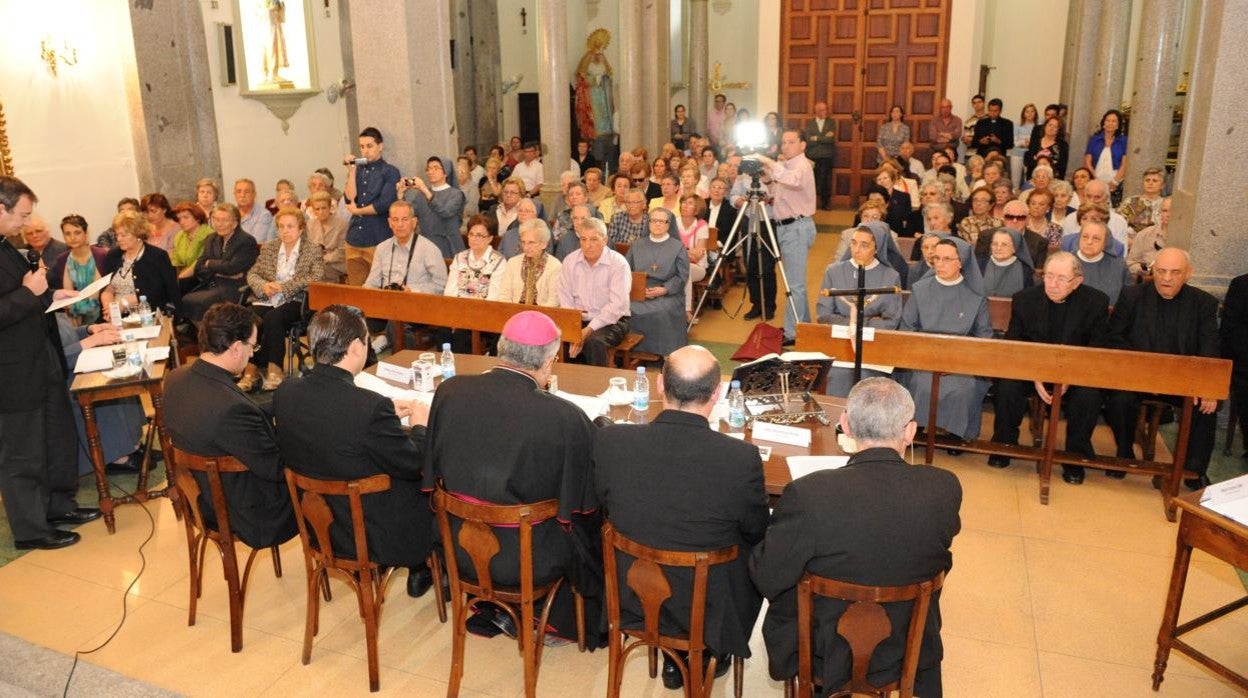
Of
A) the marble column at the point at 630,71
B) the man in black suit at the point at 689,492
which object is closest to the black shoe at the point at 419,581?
the man in black suit at the point at 689,492

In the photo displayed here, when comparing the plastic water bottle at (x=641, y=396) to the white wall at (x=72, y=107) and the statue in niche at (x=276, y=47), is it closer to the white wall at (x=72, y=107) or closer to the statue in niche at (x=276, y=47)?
the white wall at (x=72, y=107)

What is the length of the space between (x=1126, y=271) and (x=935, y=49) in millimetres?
10043

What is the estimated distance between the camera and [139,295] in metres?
6.70

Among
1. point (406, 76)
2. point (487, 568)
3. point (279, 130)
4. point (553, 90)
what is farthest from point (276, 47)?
point (487, 568)

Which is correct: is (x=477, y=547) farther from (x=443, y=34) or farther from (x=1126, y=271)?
(x=443, y=34)

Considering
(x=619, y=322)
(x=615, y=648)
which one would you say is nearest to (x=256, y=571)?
(x=615, y=648)

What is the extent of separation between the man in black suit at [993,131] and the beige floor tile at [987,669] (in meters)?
11.1

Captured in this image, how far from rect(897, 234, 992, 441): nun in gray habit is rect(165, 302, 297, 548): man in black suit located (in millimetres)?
3759

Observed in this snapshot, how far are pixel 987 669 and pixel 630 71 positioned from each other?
11.2m

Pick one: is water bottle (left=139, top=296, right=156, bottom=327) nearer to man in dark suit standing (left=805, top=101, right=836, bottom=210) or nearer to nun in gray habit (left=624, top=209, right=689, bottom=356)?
nun in gray habit (left=624, top=209, right=689, bottom=356)

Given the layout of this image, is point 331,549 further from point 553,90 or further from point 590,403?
point 553,90

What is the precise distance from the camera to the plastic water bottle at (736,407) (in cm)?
418

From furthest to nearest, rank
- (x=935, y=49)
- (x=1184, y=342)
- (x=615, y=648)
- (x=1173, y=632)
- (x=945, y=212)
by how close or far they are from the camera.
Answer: (x=935, y=49) < (x=945, y=212) < (x=1184, y=342) < (x=1173, y=632) < (x=615, y=648)

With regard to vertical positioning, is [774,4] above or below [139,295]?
above
